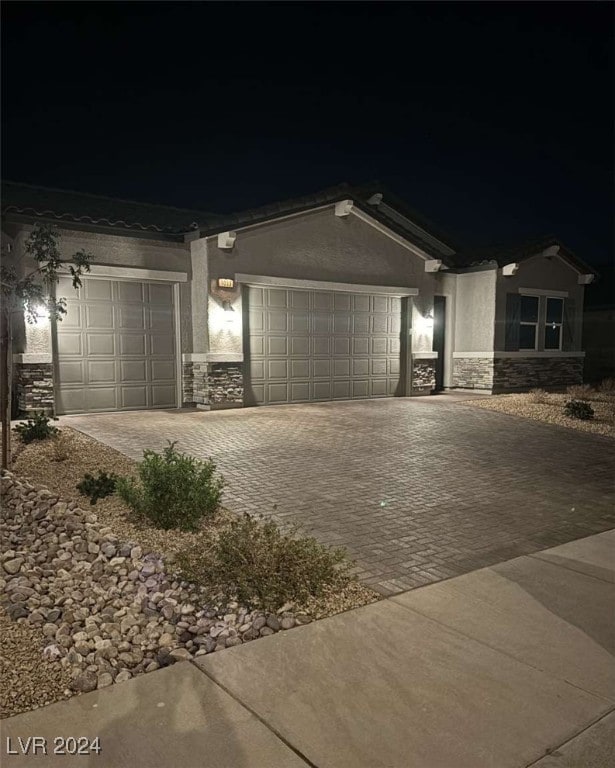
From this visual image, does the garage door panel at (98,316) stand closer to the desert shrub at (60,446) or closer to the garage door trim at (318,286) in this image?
the garage door trim at (318,286)

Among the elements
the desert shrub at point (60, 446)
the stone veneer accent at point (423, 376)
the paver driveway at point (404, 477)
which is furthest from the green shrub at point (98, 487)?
the stone veneer accent at point (423, 376)

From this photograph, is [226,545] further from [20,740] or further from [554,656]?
[554,656]

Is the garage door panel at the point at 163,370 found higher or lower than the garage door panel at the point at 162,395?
higher

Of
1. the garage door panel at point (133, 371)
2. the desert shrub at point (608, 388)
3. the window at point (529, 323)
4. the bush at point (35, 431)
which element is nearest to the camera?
the bush at point (35, 431)

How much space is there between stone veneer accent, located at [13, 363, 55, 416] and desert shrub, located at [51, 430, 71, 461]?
257cm

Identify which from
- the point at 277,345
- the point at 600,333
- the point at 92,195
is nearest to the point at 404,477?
the point at 277,345

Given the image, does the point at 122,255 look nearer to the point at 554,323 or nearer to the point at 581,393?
the point at 581,393

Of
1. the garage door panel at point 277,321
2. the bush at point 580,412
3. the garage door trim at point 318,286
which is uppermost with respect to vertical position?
the garage door trim at point 318,286

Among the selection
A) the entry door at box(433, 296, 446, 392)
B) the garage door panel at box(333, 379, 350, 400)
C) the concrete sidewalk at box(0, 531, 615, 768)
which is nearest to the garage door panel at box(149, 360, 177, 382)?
the garage door panel at box(333, 379, 350, 400)

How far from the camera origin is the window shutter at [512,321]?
57.1 ft

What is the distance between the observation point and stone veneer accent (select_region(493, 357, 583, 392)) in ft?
56.8

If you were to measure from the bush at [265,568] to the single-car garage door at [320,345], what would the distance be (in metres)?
9.31

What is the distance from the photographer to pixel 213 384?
12758 millimetres

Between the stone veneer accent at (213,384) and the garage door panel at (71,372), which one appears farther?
the stone veneer accent at (213,384)
